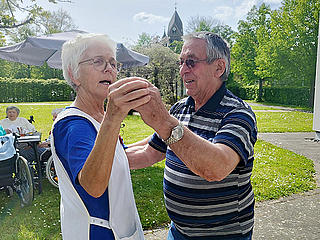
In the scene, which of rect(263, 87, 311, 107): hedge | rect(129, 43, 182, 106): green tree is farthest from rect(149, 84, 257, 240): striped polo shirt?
rect(263, 87, 311, 107): hedge

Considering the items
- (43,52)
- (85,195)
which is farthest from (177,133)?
(43,52)

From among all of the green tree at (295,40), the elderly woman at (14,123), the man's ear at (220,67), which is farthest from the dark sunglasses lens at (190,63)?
the green tree at (295,40)

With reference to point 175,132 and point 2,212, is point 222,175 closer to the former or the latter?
point 175,132

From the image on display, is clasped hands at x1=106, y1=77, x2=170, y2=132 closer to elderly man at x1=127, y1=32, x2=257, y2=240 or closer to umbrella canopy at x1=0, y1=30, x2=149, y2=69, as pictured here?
elderly man at x1=127, y1=32, x2=257, y2=240

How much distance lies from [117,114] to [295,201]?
15.8 feet

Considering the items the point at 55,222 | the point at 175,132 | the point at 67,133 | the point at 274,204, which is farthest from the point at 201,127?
the point at 274,204

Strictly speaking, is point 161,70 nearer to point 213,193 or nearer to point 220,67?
point 220,67

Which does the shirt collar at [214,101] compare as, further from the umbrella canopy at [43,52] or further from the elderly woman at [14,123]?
the umbrella canopy at [43,52]

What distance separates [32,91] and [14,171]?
3155cm

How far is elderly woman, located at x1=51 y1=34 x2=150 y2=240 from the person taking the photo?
3.44ft

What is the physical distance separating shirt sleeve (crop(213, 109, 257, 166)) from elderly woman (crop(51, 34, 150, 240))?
0.52 m

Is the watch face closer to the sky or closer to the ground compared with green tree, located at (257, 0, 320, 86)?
closer to the ground

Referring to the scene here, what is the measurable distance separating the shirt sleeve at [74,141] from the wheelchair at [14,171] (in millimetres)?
3754

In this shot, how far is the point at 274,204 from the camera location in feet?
15.9
